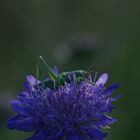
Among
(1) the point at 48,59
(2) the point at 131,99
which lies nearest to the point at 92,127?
(2) the point at 131,99

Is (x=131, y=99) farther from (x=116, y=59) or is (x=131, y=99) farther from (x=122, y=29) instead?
(x=122, y=29)

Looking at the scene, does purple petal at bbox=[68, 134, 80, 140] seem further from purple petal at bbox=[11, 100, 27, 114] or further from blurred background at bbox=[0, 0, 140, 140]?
blurred background at bbox=[0, 0, 140, 140]

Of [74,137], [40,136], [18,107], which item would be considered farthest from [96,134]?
[18,107]

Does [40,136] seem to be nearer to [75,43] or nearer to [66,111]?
[66,111]

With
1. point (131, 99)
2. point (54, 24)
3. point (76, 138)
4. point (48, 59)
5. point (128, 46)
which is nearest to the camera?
point (76, 138)

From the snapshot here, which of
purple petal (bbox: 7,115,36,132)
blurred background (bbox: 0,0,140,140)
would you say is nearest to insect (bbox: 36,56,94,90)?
purple petal (bbox: 7,115,36,132)

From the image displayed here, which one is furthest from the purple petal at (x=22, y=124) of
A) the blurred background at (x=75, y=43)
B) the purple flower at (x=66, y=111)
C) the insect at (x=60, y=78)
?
the blurred background at (x=75, y=43)
